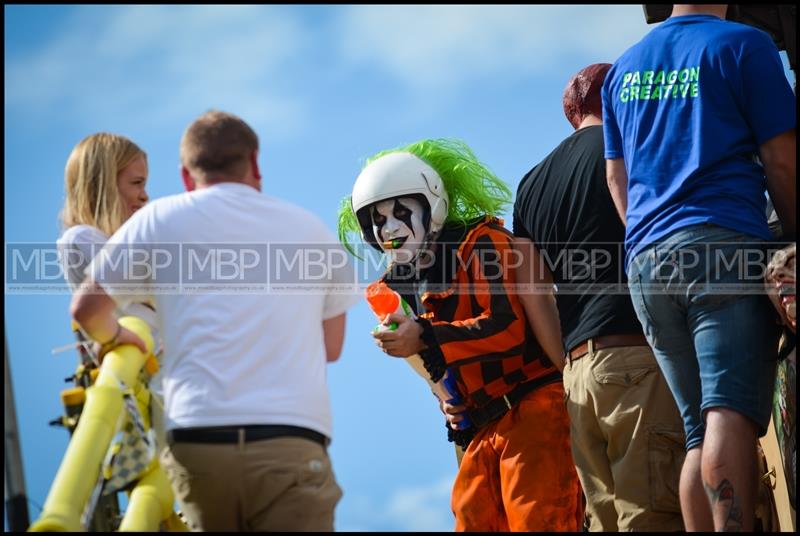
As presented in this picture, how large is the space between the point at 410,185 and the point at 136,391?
1675mm

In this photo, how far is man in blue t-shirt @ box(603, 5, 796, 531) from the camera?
3.85 metres

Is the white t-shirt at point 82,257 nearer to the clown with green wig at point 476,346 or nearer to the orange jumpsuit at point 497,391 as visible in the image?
the clown with green wig at point 476,346

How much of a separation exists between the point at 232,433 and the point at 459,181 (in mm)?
2474

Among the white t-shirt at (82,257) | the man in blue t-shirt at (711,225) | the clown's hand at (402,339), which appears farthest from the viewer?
the clown's hand at (402,339)

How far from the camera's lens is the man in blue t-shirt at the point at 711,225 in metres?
3.85

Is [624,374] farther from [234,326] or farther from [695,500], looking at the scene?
[234,326]

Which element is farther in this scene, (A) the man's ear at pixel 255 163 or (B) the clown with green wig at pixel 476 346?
(B) the clown with green wig at pixel 476 346

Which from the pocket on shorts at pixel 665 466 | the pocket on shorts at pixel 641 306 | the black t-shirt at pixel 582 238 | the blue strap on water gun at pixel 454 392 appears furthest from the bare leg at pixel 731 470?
the blue strap on water gun at pixel 454 392

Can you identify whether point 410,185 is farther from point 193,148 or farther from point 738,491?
point 738,491

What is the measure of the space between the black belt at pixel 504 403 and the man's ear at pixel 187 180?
5.98 feet

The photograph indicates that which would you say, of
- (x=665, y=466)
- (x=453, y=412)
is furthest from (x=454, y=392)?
(x=665, y=466)

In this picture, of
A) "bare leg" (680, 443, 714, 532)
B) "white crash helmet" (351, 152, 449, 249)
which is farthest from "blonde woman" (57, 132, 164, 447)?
"bare leg" (680, 443, 714, 532)

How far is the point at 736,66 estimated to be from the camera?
3.99 m

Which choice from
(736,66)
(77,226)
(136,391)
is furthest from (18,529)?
(736,66)
